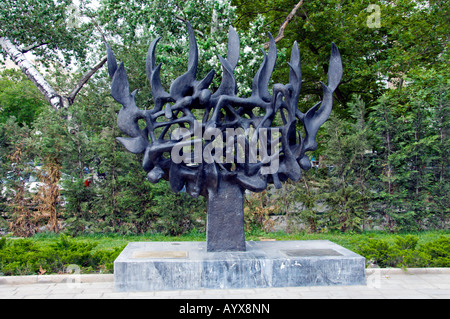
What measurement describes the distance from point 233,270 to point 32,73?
1105 cm

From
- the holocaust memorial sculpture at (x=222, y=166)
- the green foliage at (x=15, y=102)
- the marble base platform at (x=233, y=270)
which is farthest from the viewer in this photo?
the green foliage at (x=15, y=102)

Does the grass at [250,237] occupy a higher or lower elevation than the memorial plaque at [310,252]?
lower

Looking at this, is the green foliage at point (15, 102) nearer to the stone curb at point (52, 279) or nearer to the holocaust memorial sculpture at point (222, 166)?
the stone curb at point (52, 279)

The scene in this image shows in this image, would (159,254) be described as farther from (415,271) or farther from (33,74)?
(33,74)

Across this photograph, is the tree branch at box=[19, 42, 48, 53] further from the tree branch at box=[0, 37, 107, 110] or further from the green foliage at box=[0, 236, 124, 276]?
the green foliage at box=[0, 236, 124, 276]

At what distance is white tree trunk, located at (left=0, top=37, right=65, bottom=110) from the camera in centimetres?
1371

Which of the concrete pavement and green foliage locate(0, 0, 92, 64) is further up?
green foliage locate(0, 0, 92, 64)

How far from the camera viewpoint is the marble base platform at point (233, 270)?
567cm

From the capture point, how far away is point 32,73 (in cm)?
1373

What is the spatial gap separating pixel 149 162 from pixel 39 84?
9182mm

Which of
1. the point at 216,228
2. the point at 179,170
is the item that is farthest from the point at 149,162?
the point at 216,228

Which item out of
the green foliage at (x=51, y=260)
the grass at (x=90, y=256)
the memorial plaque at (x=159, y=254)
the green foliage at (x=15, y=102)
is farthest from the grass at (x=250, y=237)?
the green foliage at (x=15, y=102)

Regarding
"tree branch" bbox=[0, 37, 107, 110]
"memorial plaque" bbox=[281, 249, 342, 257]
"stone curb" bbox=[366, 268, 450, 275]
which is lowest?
"stone curb" bbox=[366, 268, 450, 275]

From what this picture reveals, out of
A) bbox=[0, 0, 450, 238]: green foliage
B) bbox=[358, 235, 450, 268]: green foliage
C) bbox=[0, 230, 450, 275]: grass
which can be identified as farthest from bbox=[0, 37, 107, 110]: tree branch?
bbox=[358, 235, 450, 268]: green foliage
